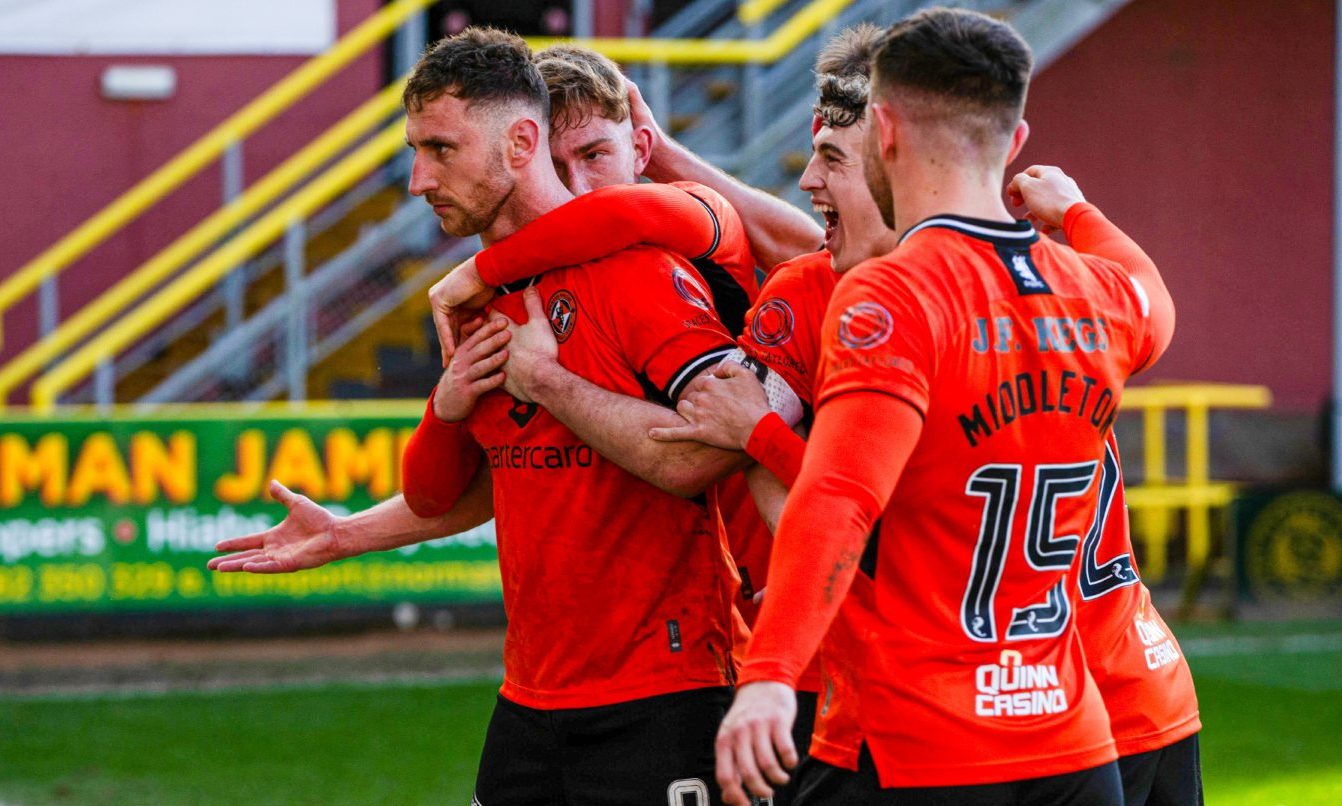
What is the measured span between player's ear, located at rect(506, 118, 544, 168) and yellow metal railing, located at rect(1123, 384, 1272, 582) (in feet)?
30.8

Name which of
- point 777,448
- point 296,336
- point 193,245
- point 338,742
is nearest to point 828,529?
point 777,448

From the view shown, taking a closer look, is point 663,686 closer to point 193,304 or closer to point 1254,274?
point 193,304

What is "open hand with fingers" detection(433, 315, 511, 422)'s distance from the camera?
3.48m

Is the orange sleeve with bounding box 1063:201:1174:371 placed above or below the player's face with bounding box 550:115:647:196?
below

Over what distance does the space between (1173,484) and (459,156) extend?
398 inches

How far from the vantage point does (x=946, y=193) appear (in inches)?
107

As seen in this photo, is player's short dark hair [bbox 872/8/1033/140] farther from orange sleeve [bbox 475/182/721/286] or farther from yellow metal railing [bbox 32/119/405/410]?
yellow metal railing [bbox 32/119/405/410]

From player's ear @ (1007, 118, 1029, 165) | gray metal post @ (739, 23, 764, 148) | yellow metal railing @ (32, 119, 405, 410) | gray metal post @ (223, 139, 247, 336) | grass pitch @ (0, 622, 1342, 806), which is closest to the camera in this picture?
player's ear @ (1007, 118, 1029, 165)

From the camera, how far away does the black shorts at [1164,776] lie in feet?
10.6

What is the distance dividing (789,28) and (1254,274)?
239 inches

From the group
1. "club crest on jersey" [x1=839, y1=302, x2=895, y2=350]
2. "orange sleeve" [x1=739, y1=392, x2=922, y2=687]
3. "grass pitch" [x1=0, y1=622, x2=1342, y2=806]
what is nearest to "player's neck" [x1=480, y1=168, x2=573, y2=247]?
"club crest on jersey" [x1=839, y1=302, x2=895, y2=350]

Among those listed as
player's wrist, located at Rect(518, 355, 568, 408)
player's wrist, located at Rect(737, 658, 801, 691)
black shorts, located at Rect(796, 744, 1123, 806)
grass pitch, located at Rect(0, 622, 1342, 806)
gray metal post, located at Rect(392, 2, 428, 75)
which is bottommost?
grass pitch, located at Rect(0, 622, 1342, 806)

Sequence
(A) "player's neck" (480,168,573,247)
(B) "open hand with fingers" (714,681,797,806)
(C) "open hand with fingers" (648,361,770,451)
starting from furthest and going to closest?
1. (A) "player's neck" (480,168,573,247)
2. (C) "open hand with fingers" (648,361,770,451)
3. (B) "open hand with fingers" (714,681,797,806)

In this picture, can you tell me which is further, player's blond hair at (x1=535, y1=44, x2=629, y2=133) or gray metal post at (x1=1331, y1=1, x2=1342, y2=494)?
gray metal post at (x1=1331, y1=1, x2=1342, y2=494)
